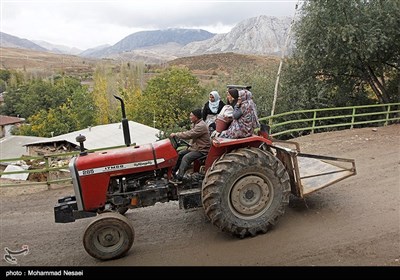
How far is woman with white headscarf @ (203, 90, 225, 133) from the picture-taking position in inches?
242

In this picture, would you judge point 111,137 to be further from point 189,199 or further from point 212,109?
point 189,199

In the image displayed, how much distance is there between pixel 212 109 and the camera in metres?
6.28

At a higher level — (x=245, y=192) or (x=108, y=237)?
(x=245, y=192)

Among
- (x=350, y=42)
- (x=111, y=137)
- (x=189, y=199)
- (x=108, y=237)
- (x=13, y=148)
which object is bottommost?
(x=13, y=148)

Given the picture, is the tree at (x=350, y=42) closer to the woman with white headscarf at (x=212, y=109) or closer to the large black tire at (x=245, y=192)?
the woman with white headscarf at (x=212, y=109)

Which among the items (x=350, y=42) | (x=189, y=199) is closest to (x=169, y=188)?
(x=189, y=199)

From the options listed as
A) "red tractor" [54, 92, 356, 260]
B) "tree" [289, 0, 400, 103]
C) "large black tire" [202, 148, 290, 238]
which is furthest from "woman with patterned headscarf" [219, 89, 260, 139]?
"tree" [289, 0, 400, 103]

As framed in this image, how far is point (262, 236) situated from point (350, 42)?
10717 millimetres

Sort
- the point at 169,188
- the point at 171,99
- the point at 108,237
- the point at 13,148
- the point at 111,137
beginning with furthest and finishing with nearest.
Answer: the point at 171,99 < the point at 13,148 < the point at 111,137 < the point at 169,188 < the point at 108,237

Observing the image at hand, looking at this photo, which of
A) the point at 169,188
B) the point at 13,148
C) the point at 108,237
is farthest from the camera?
the point at 13,148

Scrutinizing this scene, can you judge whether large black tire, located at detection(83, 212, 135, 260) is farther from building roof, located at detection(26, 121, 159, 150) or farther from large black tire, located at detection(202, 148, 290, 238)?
building roof, located at detection(26, 121, 159, 150)

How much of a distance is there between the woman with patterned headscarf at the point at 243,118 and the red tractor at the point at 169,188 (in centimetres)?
13

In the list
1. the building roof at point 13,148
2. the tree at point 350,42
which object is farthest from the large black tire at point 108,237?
the building roof at point 13,148
